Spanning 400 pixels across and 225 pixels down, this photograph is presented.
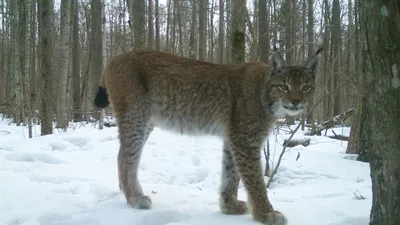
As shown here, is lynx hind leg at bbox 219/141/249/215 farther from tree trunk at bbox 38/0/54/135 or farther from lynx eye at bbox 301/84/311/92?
tree trunk at bbox 38/0/54/135

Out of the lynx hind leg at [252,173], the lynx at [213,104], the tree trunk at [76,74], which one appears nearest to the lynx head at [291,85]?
the lynx at [213,104]

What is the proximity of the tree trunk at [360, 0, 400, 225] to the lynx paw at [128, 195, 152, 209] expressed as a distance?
2.29 metres

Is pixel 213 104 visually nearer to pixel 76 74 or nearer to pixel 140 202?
pixel 140 202

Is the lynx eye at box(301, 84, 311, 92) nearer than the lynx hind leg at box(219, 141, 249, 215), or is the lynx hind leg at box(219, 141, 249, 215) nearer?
the lynx eye at box(301, 84, 311, 92)

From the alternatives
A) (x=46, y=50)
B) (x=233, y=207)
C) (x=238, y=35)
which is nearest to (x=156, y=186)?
(x=233, y=207)

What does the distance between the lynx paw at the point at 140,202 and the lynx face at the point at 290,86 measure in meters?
1.68

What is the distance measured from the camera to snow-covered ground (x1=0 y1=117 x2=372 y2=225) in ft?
12.0

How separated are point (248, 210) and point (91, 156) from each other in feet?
12.1

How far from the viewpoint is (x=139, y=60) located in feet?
15.1

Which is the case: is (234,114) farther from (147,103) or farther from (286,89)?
(147,103)

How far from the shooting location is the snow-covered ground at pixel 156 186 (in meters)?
3.65

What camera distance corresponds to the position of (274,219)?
3.62 m

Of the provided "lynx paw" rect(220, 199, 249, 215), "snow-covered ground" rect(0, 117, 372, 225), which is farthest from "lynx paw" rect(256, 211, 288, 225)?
"lynx paw" rect(220, 199, 249, 215)

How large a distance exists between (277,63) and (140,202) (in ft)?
6.89
